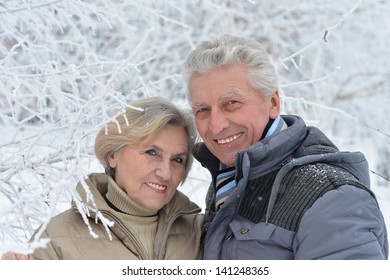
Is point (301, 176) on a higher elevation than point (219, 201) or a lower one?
higher

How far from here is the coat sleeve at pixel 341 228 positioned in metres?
1.98

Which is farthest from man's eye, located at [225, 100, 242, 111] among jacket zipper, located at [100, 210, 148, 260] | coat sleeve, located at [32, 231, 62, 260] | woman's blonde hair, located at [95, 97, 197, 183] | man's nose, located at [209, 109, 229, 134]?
coat sleeve, located at [32, 231, 62, 260]

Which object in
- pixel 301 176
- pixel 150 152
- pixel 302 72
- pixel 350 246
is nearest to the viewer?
pixel 350 246

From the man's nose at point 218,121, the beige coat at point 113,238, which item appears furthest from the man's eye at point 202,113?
the beige coat at point 113,238

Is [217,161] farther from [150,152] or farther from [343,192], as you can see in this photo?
[343,192]

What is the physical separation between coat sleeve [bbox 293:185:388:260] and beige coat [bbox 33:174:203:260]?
58 centimetres

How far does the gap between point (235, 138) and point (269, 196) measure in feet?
1.03

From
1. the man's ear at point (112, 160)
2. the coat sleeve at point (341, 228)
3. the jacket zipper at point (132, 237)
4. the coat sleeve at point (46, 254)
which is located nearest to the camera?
the coat sleeve at point (341, 228)

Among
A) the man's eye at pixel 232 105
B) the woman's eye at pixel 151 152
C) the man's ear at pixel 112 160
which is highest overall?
the man's eye at pixel 232 105

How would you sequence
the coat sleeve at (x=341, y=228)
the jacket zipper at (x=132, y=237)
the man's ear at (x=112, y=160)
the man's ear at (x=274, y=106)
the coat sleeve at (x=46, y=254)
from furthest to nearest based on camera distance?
the man's ear at (x=112, y=160) → the man's ear at (x=274, y=106) → the jacket zipper at (x=132, y=237) → the coat sleeve at (x=46, y=254) → the coat sleeve at (x=341, y=228)

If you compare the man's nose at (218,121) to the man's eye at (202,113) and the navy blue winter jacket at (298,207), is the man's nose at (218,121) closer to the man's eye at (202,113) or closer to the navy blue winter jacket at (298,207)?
the man's eye at (202,113)

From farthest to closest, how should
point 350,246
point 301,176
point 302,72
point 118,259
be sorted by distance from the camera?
point 302,72
point 118,259
point 301,176
point 350,246

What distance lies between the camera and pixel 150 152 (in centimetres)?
259
